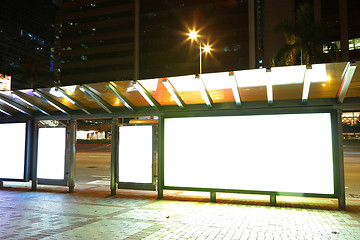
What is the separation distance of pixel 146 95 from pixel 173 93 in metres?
0.77

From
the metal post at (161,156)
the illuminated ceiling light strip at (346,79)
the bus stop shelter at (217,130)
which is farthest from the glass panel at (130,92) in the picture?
the illuminated ceiling light strip at (346,79)

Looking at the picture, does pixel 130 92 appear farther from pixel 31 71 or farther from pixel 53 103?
pixel 31 71

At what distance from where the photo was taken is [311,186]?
7.18m

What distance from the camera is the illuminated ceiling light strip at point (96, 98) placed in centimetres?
863

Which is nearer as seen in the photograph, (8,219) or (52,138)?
(8,219)

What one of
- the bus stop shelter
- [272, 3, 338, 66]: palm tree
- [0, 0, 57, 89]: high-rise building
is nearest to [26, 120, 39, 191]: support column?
the bus stop shelter

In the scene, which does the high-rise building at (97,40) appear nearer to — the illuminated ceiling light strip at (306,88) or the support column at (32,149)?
the support column at (32,149)

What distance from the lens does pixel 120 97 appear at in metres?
8.68

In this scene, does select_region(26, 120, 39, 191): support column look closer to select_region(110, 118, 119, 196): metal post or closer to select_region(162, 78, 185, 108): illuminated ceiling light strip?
select_region(110, 118, 119, 196): metal post

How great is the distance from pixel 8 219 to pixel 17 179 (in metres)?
4.29

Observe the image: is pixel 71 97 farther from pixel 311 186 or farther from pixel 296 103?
pixel 311 186

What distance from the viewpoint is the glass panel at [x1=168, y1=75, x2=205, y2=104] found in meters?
7.67

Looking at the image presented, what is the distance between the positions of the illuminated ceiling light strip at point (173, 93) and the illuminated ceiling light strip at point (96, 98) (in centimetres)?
225

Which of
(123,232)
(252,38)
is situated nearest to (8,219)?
(123,232)
